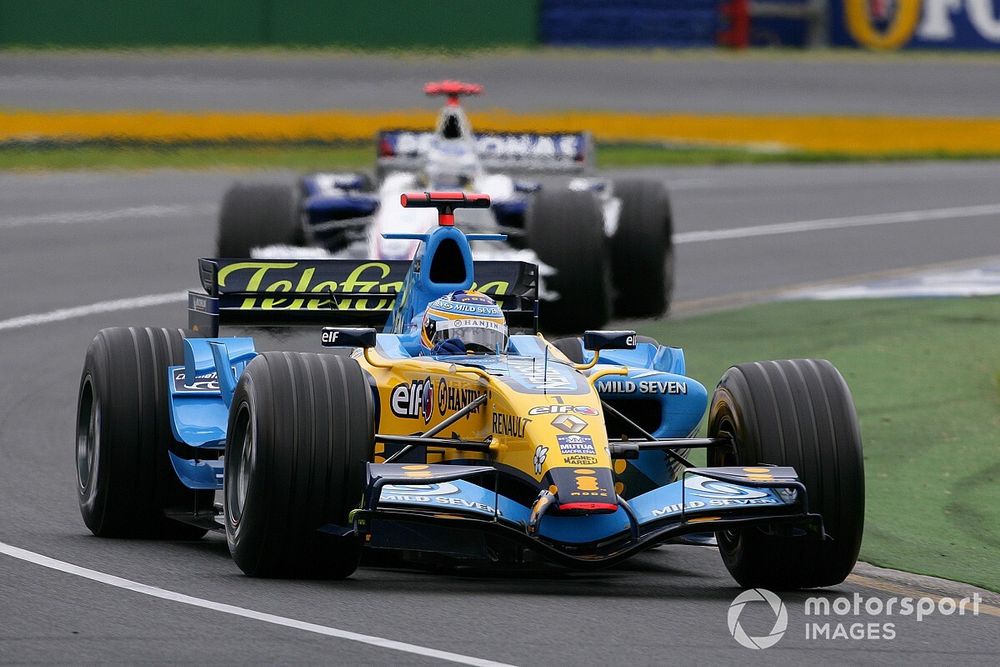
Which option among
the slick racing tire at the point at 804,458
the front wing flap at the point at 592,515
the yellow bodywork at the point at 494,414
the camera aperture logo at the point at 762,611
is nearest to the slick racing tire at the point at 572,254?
the yellow bodywork at the point at 494,414

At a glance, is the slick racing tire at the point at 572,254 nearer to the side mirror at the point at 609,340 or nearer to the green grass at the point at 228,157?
the side mirror at the point at 609,340

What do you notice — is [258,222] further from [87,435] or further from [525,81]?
[525,81]

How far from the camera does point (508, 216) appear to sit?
62.3 feet

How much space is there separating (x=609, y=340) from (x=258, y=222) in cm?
908

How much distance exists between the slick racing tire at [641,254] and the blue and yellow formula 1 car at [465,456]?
337 inches

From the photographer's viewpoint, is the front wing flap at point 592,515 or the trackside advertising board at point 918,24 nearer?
the front wing flap at point 592,515

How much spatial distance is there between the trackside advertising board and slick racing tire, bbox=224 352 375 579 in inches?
1251

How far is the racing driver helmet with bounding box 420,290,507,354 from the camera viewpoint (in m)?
9.66

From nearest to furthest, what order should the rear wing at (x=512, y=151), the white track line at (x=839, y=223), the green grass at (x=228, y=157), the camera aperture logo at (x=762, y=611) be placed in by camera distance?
the camera aperture logo at (x=762, y=611) < the rear wing at (x=512, y=151) < the white track line at (x=839, y=223) < the green grass at (x=228, y=157)

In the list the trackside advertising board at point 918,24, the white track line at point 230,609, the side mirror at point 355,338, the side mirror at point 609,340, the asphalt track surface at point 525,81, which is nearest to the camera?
the white track line at point 230,609

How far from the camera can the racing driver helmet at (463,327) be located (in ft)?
31.7

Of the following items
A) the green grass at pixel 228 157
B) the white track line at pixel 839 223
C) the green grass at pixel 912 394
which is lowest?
the white track line at pixel 839 223

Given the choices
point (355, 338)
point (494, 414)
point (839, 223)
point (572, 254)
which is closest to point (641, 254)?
point (572, 254)

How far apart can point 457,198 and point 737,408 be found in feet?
9.10
